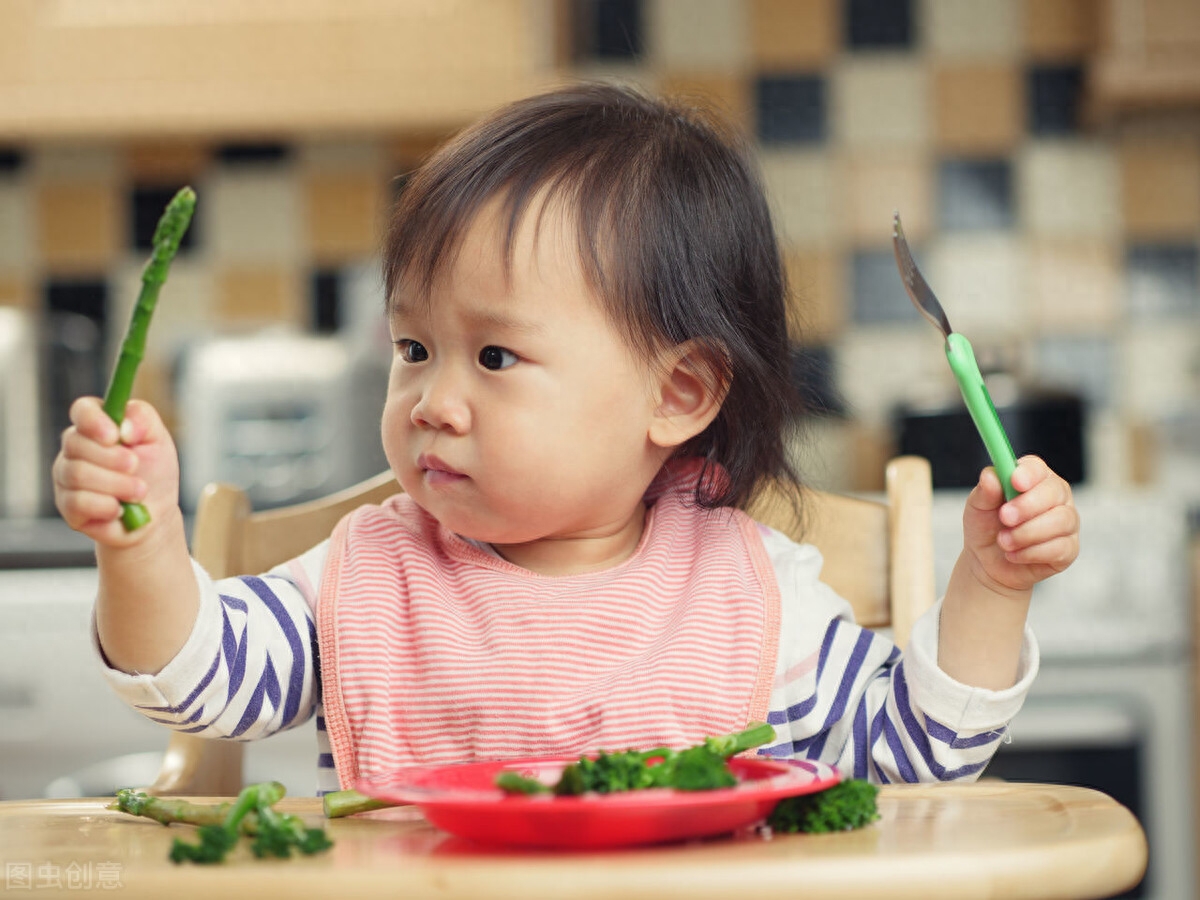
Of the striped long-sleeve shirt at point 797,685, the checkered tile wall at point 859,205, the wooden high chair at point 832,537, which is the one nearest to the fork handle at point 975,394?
the striped long-sleeve shirt at point 797,685

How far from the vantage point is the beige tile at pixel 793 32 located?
7.70 ft

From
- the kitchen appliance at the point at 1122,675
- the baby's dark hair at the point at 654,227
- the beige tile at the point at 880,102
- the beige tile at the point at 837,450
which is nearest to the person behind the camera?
the baby's dark hair at the point at 654,227

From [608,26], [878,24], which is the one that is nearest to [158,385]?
[608,26]

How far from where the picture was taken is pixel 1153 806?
174cm

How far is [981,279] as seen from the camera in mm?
2332

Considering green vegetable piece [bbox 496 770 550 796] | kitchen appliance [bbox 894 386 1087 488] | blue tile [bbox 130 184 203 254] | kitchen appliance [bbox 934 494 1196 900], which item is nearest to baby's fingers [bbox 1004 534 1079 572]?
green vegetable piece [bbox 496 770 550 796]

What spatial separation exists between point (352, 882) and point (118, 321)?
6.61 ft

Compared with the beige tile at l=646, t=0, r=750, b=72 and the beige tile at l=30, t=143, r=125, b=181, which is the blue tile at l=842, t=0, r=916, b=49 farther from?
the beige tile at l=30, t=143, r=125, b=181

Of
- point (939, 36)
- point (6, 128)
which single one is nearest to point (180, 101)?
point (6, 128)

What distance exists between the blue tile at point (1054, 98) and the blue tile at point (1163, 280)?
24cm

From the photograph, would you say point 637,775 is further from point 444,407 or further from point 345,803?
point 444,407

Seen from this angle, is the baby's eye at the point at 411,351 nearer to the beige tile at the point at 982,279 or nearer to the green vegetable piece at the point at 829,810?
the green vegetable piece at the point at 829,810

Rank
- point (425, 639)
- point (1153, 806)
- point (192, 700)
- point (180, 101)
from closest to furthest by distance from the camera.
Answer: point (192, 700), point (425, 639), point (1153, 806), point (180, 101)

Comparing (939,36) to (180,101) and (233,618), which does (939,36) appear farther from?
(233,618)
